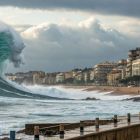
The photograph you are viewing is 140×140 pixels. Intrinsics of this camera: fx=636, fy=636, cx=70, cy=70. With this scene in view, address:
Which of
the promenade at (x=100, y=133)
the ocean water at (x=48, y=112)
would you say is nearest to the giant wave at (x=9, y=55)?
the ocean water at (x=48, y=112)

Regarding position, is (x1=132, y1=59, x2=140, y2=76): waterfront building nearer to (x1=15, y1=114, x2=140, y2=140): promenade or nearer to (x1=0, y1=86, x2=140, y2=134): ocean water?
(x1=0, y1=86, x2=140, y2=134): ocean water

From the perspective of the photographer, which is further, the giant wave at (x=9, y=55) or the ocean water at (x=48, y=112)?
the giant wave at (x=9, y=55)

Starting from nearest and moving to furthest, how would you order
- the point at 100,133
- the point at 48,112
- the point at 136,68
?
1. the point at 100,133
2. the point at 48,112
3. the point at 136,68

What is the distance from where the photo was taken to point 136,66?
183 meters

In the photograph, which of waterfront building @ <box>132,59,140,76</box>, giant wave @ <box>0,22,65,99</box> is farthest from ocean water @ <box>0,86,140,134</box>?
waterfront building @ <box>132,59,140,76</box>

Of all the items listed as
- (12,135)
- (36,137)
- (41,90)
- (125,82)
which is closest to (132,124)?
(36,137)

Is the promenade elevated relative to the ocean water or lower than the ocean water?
elevated

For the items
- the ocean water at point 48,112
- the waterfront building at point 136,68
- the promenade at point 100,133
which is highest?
the waterfront building at point 136,68

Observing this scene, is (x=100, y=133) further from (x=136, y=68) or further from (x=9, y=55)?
(x=136, y=68)

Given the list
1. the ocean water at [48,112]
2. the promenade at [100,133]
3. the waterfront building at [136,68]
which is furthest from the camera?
the waterfront building at [136,68]

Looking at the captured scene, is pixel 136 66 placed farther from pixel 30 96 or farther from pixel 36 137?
pixel 36 137

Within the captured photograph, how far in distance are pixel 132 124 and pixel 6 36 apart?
248ft

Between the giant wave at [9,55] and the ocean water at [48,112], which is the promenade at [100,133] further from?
the giant wave at [9,55]

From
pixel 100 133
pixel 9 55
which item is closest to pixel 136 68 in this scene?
pixel 9 55
